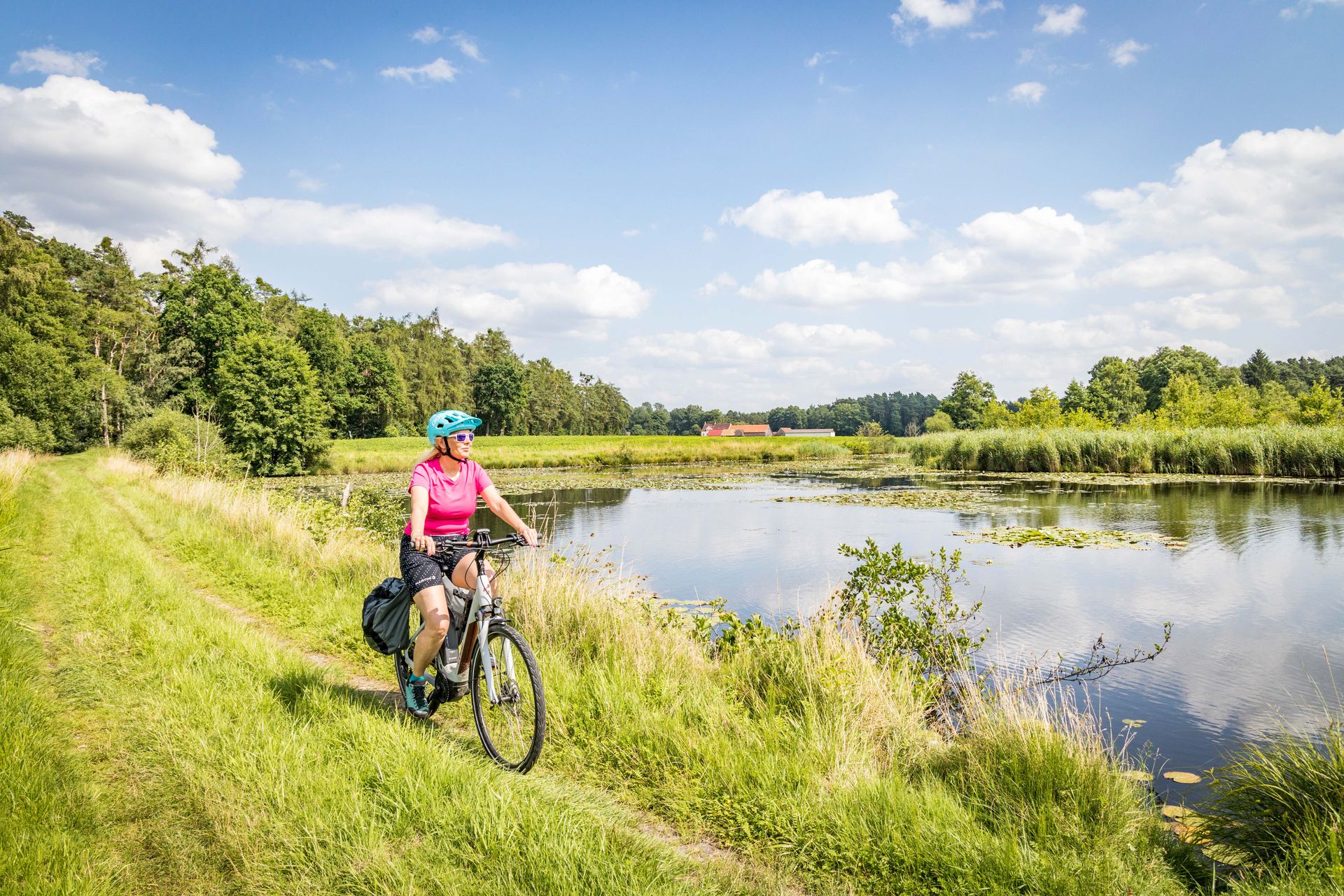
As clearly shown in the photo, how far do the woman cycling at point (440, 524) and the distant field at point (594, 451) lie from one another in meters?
36.8

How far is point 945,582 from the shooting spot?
7.21 meters

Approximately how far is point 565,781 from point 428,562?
1.43 m

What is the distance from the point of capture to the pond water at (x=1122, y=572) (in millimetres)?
7098

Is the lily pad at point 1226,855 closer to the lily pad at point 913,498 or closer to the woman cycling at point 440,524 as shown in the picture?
the woman cycling at point 440,524

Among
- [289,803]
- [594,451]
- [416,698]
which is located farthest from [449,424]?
[594,451]

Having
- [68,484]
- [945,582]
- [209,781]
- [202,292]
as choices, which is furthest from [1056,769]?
[202,292]

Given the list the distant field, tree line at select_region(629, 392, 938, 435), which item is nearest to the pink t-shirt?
the distant field

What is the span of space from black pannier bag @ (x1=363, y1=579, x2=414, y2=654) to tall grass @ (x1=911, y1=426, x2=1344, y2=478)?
35.0 metres

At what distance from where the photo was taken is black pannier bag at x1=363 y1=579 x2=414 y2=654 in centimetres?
452

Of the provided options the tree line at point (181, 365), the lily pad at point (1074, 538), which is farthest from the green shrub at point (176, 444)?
the lily pad at point (1074, 538)

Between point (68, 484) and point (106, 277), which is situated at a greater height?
point (106, 277)

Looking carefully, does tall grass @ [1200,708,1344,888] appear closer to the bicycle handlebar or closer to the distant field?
the bicycle handlebar

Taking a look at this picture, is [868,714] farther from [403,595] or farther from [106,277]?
[106,277]

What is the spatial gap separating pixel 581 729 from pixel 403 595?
4.45 feet
